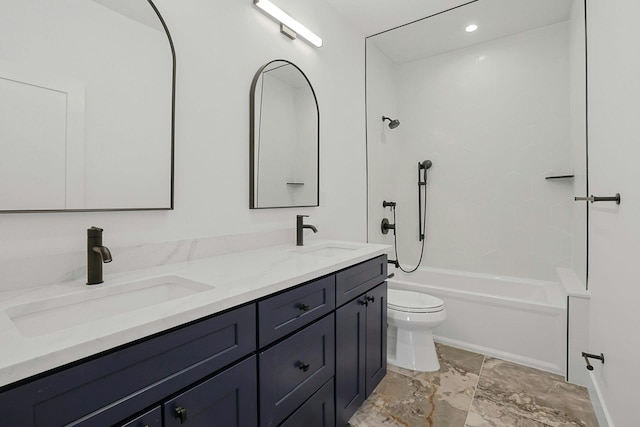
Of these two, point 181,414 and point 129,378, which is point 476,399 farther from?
point 129,378

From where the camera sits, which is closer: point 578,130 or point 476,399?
point 476,399

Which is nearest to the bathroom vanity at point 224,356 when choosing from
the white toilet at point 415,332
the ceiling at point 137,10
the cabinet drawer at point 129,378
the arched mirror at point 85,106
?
the cabinet drawer at point 129,378

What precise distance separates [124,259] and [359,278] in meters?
1.06

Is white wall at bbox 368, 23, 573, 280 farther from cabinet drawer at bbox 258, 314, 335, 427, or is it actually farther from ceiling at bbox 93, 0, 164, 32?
ceiling at bbox 93, 0, 164, 32

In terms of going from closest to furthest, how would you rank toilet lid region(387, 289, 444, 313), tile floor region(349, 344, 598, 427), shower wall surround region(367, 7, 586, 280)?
tile floor region(349, 344, 598, 427)
toilet lid region(387, 289, 444, 313)
shower wall surround region(367, 7, 586, 280)

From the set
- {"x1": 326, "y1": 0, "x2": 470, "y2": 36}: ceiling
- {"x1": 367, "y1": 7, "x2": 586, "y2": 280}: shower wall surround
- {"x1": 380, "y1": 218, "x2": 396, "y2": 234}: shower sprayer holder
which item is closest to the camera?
{"x1": 326, "y1": 0, "x2": 470, "y2": 36}: ceiling

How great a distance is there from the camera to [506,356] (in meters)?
2.32

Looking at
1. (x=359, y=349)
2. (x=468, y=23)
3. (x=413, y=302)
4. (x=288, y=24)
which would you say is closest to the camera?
(x=359, y=349)

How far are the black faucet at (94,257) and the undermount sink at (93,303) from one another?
0.12 ft

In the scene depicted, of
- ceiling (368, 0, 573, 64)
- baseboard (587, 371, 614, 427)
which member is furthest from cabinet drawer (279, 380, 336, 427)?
ceiling (368, 0, 573, 64)

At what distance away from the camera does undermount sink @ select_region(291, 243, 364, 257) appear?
1.87 meters

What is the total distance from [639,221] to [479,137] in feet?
6.98

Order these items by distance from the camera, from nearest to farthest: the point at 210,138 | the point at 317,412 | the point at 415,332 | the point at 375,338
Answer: the point at 317,412 < the point at 210,138 < the point at 375,338 < the point at 415,332

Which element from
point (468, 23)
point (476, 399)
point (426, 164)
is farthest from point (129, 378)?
point (468, 23)
